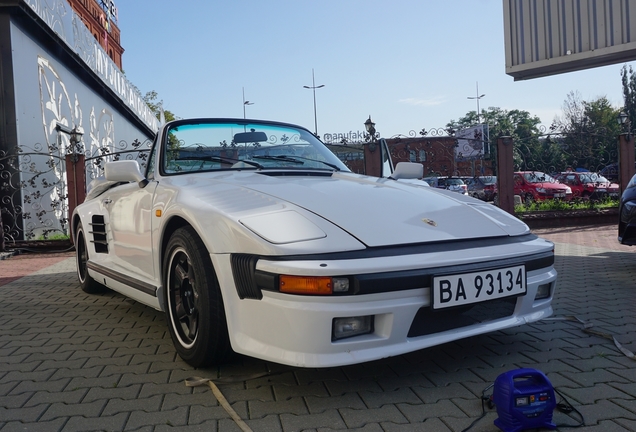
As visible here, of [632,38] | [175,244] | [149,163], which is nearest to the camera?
[175,244]

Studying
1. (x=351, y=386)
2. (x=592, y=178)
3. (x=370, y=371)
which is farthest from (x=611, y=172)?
(x=351, y=386)

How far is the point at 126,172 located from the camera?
11.9 ft

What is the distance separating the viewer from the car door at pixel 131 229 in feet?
11.1

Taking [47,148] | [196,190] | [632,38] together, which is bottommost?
[196,190]

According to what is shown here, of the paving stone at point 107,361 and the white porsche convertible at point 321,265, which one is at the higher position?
the white porsche convertible at point 321,265

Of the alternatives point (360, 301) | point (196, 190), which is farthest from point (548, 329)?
point (196, 190)

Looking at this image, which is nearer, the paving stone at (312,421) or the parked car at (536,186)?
the paving stone at (312,421)

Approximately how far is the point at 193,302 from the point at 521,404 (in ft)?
5.43

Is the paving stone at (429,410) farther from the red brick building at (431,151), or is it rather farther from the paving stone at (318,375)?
the red brick building at (431,151)

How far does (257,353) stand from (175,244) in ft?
2.81

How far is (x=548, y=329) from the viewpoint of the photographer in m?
3.50

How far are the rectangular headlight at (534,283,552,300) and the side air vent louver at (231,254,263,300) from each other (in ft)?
4.97

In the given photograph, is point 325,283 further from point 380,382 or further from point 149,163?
point 149,163

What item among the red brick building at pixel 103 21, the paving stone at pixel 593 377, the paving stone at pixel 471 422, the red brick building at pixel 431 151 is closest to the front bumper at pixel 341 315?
the paving stone at pixel 471 422
